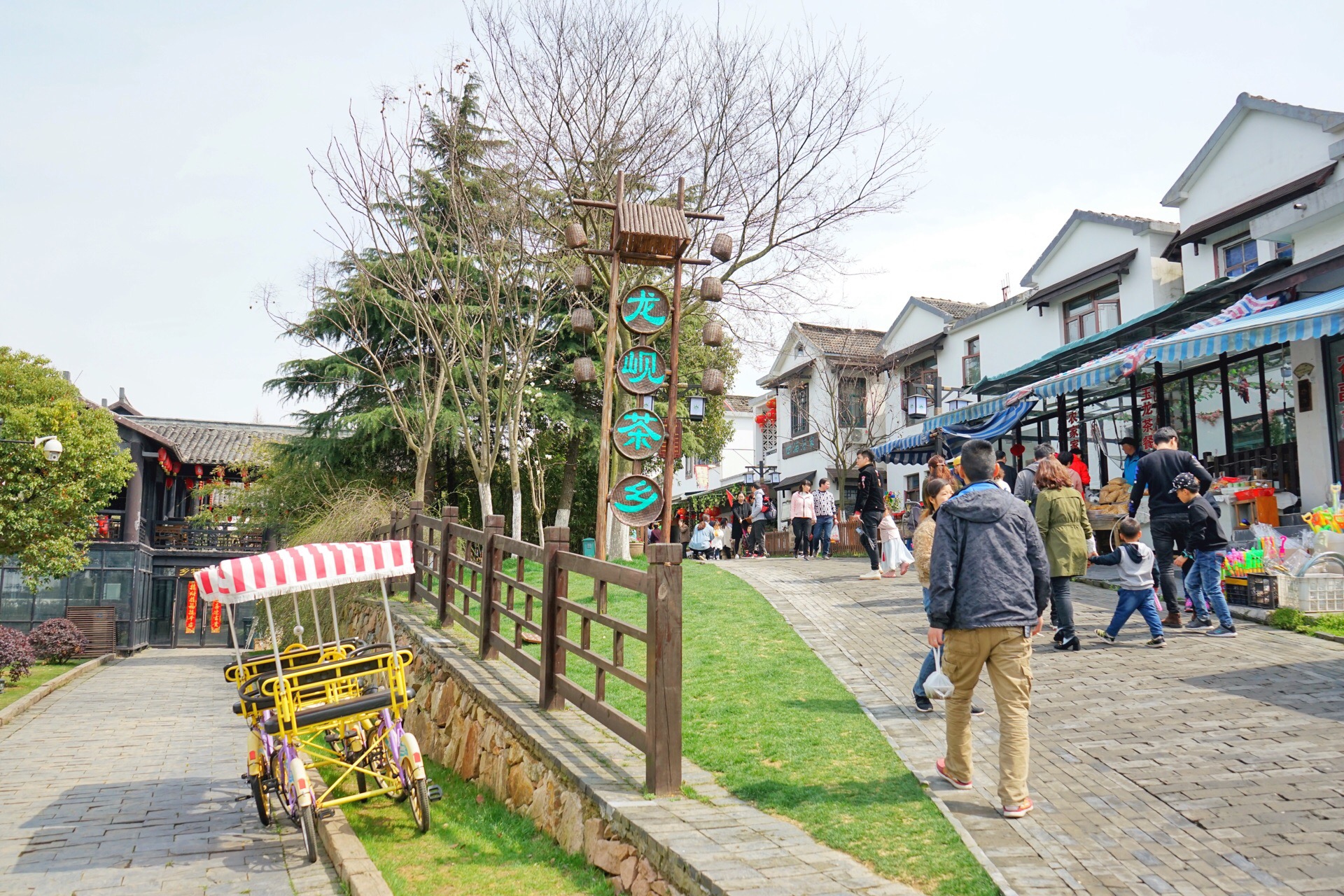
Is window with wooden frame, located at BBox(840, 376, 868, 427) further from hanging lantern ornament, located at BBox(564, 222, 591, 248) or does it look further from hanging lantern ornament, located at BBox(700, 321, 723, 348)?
hanging lantern ornament, located at BBox(564, 222, 591, 248)

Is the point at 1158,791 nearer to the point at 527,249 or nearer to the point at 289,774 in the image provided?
the point at 289,774

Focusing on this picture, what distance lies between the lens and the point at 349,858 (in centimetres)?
605

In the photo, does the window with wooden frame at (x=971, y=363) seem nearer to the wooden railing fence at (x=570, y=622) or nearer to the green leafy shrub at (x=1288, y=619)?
the green leafy shrub at (x=1288, y=619)

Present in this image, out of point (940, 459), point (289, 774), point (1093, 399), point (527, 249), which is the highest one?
point (527, 249)

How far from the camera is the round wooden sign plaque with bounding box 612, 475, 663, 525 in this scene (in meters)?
12.6

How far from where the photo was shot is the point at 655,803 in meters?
5.05

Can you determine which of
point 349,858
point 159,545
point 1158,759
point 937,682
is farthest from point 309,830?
point 159,545

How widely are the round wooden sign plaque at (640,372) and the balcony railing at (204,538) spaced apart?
959 inches

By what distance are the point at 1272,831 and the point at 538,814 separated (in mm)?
4067

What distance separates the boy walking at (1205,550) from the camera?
8.80m

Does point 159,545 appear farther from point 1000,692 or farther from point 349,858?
point 1000,692

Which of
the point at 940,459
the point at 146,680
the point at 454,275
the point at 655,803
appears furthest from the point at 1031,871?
the point at 146,680

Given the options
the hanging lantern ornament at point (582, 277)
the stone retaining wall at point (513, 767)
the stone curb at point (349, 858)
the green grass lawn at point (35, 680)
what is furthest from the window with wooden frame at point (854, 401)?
the stone curb at point (349, 858)

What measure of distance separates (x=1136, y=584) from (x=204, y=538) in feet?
105
